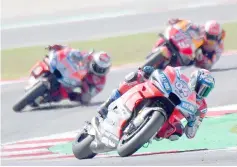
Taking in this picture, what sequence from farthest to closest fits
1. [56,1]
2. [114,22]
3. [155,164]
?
[56,1] → [114,22] → [155,164]

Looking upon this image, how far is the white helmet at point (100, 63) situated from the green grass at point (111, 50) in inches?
164

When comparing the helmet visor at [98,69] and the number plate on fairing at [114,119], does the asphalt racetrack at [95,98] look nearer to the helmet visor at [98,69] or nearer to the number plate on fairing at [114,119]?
the number plate on fairing at [114,119]

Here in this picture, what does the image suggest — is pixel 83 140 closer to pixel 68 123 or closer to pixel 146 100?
pixel 146 100

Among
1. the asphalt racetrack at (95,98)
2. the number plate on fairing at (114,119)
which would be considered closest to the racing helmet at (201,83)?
the asphalt racetrack at (95,98)

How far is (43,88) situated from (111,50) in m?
6.53

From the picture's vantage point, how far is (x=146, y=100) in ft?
28.8

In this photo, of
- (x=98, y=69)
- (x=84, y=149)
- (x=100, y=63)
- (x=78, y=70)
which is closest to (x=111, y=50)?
(x=78, y=70)

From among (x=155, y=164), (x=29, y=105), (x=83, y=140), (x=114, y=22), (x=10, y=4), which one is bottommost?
(x=10, y=4)

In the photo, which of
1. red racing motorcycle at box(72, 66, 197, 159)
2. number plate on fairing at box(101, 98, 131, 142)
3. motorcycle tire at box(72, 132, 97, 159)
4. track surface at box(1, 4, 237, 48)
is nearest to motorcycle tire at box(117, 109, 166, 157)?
red racing motorcycle at box(72, 66, 197, 159)

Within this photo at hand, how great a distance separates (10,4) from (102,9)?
5.14 m

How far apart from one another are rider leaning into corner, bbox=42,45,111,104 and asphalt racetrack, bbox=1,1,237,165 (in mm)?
246

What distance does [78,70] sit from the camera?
47.6ft

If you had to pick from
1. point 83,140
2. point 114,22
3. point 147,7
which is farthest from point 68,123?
point 147,7

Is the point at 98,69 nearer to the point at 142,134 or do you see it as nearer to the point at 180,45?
the point at 180,45
